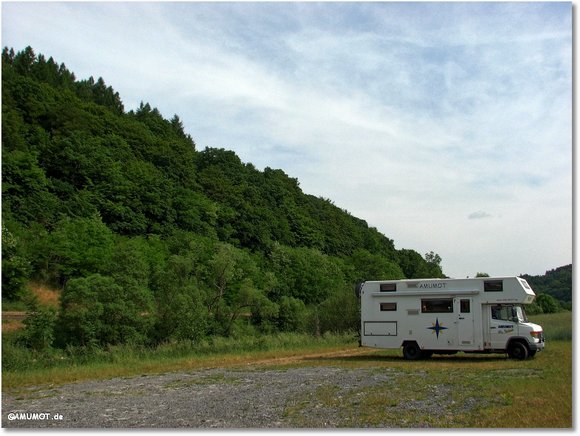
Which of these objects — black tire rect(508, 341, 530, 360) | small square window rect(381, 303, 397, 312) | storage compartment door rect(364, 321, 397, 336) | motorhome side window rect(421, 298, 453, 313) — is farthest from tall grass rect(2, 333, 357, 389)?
black tire rect(508, 341, 530, 360)

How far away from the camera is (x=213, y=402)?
13125 millimetres

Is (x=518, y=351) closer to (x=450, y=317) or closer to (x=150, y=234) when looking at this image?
(x=450, y=317)

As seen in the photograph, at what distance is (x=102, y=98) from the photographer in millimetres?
→ 120125

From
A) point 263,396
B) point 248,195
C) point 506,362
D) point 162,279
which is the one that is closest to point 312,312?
point 162,279

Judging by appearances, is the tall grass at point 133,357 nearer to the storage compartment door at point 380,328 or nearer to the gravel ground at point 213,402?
the gravel ground at point 213,402

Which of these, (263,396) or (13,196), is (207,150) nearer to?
(13,196)

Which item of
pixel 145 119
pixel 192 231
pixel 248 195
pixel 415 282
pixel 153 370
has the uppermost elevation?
pixel 145 119

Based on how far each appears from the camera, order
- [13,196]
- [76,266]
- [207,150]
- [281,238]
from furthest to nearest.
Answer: [207,150] < [281,238] < [13,196] < [76,266]

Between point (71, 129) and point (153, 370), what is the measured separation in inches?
2640

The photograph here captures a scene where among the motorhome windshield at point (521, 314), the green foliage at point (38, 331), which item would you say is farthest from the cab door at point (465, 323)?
the green foliage at point (38, 331)

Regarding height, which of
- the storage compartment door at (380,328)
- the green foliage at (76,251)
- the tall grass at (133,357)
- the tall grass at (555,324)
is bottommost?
the tall grass at (133,357)

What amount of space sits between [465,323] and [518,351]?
213 centimetres

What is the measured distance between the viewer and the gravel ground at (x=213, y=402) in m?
10.9

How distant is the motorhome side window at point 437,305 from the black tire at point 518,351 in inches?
102
